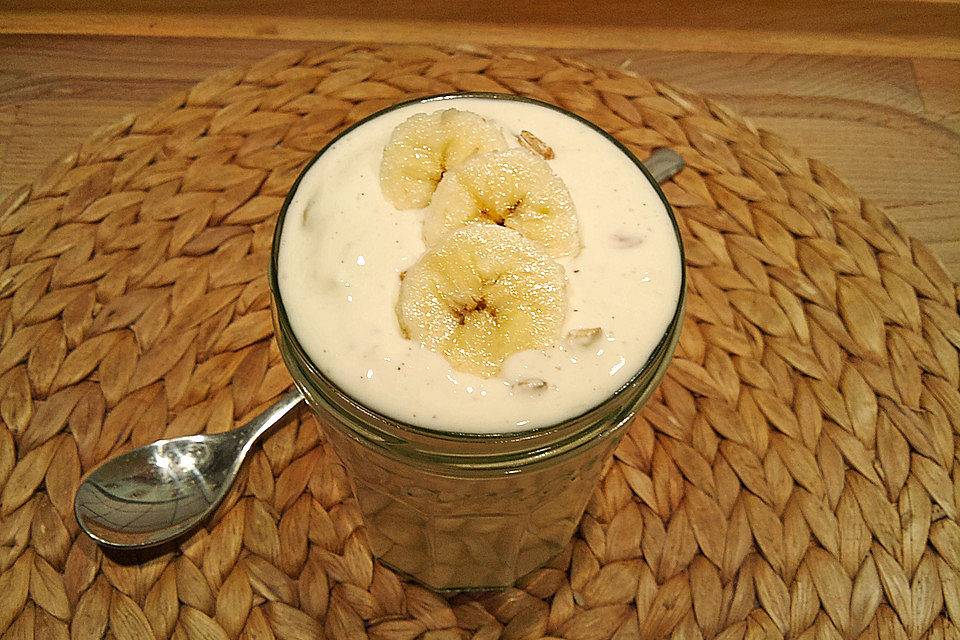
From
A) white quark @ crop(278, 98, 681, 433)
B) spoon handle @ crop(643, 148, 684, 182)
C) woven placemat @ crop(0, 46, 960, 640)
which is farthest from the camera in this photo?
spoon handle @ crop(643, 148, 684, 182)

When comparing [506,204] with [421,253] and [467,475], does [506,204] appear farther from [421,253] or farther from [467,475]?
[467,475]

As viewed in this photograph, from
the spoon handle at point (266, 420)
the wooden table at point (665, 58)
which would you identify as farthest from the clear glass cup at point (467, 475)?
the wooden table at point (665, 58)

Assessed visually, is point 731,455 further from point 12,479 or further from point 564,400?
point 12,479

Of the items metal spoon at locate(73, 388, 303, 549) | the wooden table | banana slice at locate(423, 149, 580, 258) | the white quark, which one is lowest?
metal spoon at locate(73, 388, 303, 549)

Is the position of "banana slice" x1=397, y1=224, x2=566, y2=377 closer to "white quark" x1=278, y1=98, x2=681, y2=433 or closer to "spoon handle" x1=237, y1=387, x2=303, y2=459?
"white quark" x1=278, y1=98, x2=681, y2=433

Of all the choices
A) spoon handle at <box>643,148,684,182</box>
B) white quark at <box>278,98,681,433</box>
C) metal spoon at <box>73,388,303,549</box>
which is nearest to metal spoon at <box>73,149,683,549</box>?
metal spoon at <box>73,388,303,549</box>

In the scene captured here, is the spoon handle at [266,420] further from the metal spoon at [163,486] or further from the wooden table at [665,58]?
the wooden table at [665,58]
